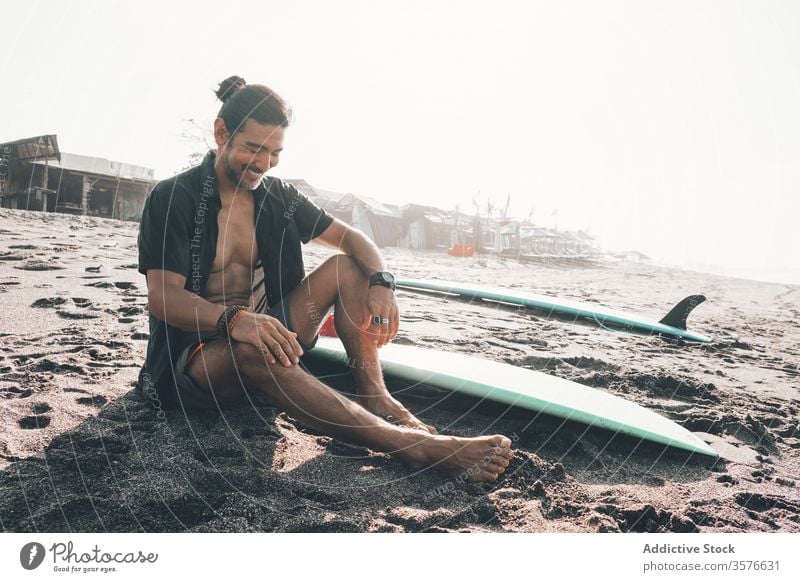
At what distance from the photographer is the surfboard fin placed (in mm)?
4551

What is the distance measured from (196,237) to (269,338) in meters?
0.50

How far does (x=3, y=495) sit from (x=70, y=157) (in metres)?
19.7

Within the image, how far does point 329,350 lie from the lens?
2.32 metres

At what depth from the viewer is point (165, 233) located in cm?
159

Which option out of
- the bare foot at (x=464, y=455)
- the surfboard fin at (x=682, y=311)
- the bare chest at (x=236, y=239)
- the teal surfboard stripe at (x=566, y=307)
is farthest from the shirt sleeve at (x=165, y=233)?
the surfboard fin at (x=682, y=311)

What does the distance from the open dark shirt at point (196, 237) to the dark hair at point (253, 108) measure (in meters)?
0.17

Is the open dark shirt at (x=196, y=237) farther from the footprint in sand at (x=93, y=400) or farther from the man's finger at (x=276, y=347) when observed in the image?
the man's finger at (x=276, y=347)

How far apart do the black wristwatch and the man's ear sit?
69cm

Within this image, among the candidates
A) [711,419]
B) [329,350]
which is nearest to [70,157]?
[329,350]

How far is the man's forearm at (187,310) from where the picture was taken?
5.09 feet

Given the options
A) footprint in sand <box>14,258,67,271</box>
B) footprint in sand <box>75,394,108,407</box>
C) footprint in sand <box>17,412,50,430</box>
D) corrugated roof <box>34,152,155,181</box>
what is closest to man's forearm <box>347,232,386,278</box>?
footprint in sand <box>75,394,108,407</box>

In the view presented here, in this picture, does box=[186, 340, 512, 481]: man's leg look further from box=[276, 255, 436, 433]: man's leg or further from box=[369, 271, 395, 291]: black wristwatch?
box=[369, 271, 395, 291]: black wristwatch

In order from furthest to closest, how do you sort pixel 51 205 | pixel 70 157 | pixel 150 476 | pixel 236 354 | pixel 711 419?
pixel 70 157 < pixel 51 205 < pixel 711 419 < pixel 236 354 < pixel 150 476

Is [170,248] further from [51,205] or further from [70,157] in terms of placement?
[70,157]
